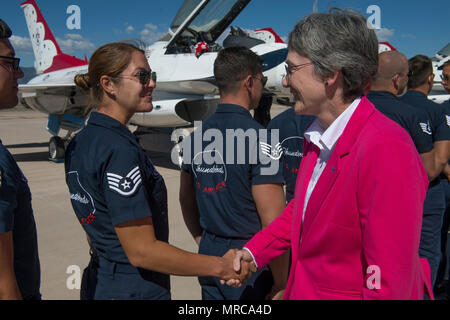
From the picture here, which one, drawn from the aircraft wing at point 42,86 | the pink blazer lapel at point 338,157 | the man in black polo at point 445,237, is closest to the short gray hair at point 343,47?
the pink blazer lapel at point 338,157

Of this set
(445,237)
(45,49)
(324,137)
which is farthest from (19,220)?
(45,49)

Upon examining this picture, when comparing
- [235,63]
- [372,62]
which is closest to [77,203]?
[235,63]

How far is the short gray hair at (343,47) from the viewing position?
1.40 meters

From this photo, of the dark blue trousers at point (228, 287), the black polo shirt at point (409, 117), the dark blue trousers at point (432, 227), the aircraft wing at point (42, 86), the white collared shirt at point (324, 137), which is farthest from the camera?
the aircraft wing at point (42, 86)

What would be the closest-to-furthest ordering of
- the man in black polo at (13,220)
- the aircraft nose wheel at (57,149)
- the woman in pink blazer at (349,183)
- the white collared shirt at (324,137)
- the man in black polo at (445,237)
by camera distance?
the woman in pink blazer at (349,183)
the man in black polo at (13,220)
the white collared shirt at (324,137)
the man in black polo at (445,237)
the aircraft nose wheel at (57,149)

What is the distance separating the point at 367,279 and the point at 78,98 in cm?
1206

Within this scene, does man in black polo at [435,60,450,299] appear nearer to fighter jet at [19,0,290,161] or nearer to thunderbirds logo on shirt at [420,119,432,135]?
thunderbirds logo on shirt at [420,119,432,135]

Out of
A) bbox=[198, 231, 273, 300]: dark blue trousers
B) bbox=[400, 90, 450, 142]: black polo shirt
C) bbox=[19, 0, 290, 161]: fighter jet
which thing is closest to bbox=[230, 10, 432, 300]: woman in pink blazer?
bbox=[198, 231, 273, 300]: dark blue trousers

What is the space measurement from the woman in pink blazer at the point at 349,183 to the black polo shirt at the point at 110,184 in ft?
2.41

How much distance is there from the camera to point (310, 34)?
146 cm

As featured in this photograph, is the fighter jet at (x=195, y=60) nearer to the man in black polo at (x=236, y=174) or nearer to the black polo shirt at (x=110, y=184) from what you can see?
the man in black polo at (x=236, y=174)

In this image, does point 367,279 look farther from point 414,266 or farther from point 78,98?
point 78,98

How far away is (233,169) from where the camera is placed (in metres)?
2.16

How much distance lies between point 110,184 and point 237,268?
789 mm
